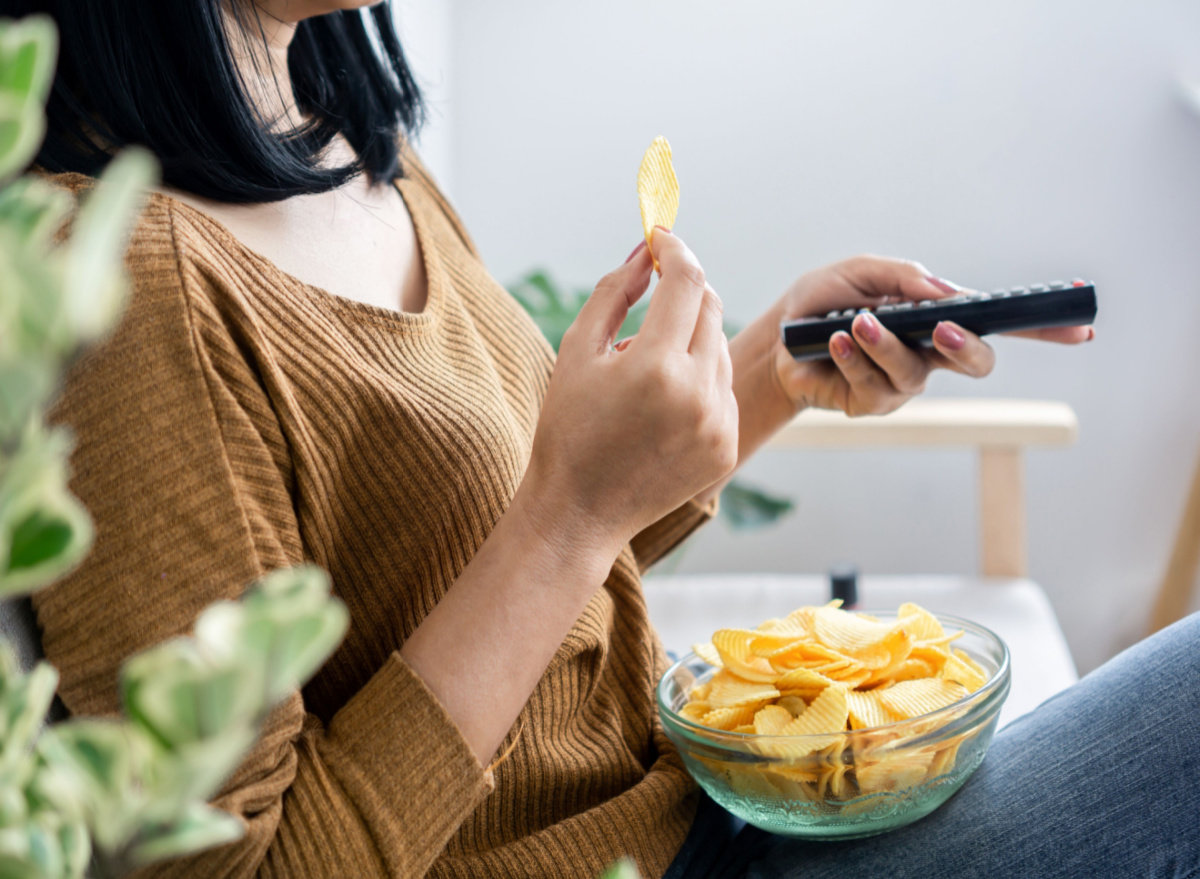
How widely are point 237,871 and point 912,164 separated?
→ 68.1 inches

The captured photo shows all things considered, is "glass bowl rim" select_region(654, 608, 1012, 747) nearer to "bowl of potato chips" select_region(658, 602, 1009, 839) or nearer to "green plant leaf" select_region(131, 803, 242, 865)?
"bowl of potato chips" select_region(658, 602, 1009, 839)

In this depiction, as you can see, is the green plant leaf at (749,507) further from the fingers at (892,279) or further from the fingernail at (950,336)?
the fingernail at (950,336)

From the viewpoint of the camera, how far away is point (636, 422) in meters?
0.48

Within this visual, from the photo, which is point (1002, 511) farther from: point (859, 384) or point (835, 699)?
point (835, 699)

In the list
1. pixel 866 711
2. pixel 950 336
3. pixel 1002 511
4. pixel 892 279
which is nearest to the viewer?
pixel 866 711

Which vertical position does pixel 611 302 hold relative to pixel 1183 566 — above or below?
above

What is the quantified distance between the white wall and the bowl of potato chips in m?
1.35

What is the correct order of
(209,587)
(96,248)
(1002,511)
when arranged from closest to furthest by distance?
(96,248), (209,587), (1002,511)

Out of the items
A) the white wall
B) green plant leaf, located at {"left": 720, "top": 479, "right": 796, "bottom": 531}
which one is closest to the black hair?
green plant leaf, located at {"left": 720, "top": 479, "right": 796, "bottom": 531}

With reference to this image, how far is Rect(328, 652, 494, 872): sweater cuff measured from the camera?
0.49m

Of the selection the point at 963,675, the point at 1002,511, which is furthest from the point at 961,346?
the point at 1002,511

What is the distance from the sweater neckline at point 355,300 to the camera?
563 millimetres

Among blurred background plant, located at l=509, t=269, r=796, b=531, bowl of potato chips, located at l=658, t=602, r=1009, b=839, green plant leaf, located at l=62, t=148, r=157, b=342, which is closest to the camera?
green plant leaf, located at l=62, t=148, r=157, b=342

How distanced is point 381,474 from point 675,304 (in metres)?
0.22
